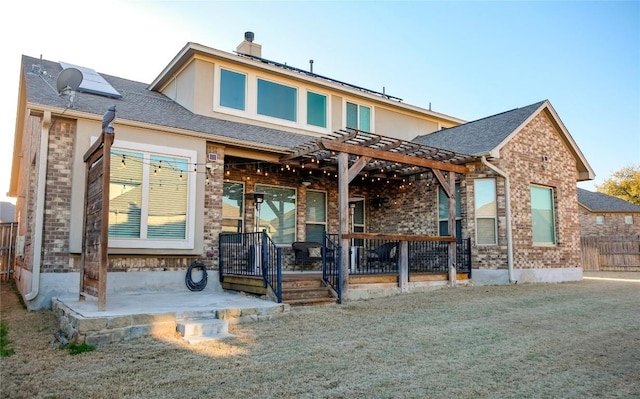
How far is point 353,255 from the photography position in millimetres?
9852

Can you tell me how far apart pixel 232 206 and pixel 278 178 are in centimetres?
145

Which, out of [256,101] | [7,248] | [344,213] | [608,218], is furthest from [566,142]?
[608,218]

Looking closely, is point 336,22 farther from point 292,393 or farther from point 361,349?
point 292,393

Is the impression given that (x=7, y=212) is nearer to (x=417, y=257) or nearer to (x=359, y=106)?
(x=359, y=106)

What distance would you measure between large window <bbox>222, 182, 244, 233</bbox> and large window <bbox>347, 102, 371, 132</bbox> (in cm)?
397

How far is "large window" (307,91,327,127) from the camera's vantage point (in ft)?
39.9

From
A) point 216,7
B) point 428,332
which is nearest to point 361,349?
point 428,332

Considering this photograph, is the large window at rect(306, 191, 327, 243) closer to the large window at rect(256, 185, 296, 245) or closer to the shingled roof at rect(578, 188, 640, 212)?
the large window at rect(256, 185, 296, 245)

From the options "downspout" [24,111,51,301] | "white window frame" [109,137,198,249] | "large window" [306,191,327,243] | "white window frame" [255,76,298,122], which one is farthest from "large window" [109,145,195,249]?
"large window" [306,191,327,243]

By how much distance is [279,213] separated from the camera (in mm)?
11570

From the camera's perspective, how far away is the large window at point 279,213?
1132 cm

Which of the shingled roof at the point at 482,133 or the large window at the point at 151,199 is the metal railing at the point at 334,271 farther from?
the shingled roof at the point at 482,133

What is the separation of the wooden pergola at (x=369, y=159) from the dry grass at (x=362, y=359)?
7.92 ft

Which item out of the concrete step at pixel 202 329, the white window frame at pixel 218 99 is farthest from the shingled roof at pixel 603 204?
the concrete step at pixel 202 329
